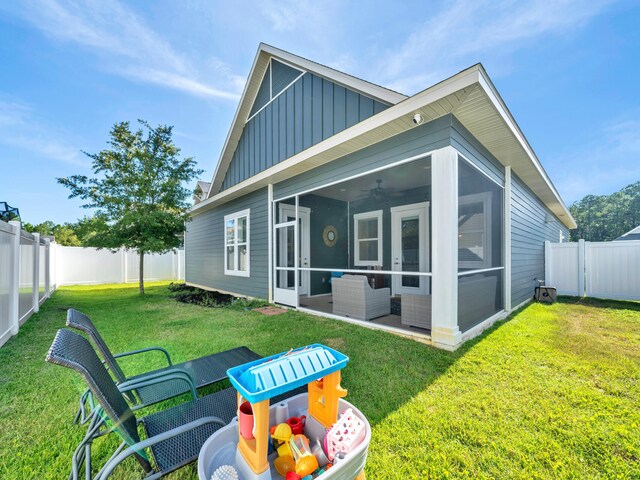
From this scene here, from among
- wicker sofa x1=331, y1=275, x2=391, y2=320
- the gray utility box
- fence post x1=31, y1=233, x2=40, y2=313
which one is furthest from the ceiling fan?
fence post x1=31, y1=233, x2=40, y2=313

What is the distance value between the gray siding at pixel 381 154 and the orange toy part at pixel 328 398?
11.0ft

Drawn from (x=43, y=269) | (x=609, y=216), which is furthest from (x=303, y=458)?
(x=609, y=216)

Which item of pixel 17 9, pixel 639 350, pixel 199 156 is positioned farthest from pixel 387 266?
pixel 17 9

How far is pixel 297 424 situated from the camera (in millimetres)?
1452

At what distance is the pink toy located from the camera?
120cm

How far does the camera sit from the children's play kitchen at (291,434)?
1.14 m

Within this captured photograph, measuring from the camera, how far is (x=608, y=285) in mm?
7344

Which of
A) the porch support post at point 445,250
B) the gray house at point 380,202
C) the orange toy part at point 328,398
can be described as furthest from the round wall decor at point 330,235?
the orange toy part at point 328,398

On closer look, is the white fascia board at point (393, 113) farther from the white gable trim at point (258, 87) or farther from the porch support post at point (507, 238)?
the porch support post at point (507, 238)

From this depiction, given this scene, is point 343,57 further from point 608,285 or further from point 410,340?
point 608,285

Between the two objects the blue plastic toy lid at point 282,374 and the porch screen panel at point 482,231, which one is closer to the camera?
the blue plastic toy lid at point 282,374

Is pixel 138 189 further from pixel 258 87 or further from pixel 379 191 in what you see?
pixel 379 191

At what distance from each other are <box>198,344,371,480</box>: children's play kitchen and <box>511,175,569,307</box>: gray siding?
5777 mm

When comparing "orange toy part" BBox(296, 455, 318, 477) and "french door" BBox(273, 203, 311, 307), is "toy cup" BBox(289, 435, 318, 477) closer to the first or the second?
"orange toy part" BBox(296, 455, 318, 477)
